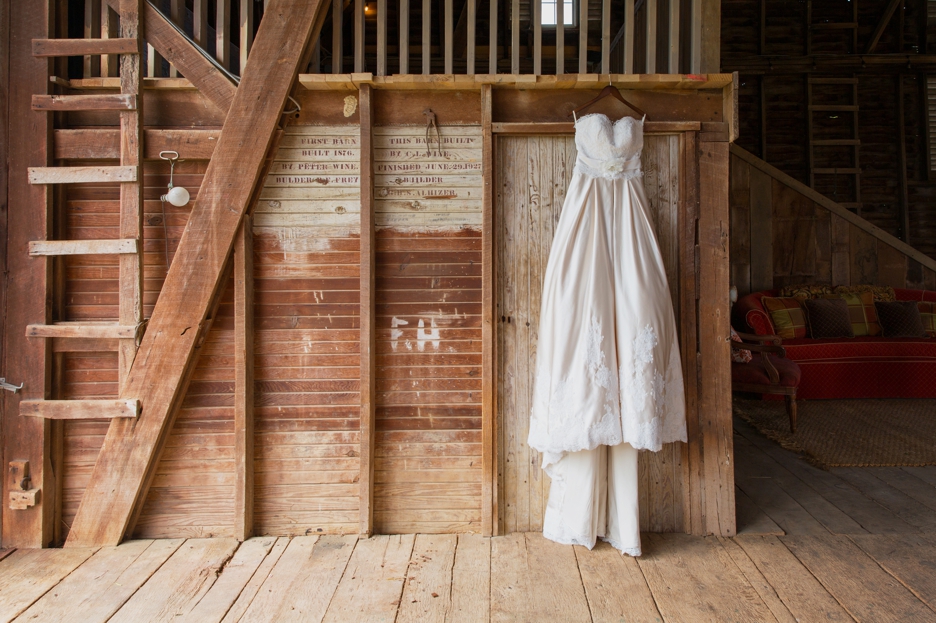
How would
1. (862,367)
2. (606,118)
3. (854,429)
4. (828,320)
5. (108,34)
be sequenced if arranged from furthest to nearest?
(828,320)
(862,367)
(854,429)
(108,34)
(606,118)

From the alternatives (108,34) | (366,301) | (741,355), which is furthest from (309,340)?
(741,355)

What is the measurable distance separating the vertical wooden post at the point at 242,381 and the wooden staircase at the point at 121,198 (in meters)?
0.43

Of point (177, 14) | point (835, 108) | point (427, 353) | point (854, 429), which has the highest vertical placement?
point (835, 108)

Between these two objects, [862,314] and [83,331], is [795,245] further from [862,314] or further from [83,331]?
[83,331]

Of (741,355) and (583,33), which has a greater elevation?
(583,33)

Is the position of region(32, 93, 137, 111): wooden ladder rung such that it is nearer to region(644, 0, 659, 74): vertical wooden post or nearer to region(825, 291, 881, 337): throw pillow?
region(644, 0, 659, 74): vertical wooden post

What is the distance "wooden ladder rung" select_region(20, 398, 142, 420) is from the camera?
2.60 metres

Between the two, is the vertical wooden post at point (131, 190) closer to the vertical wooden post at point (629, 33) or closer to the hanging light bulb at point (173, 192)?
the hanging light bulb at point (173, 192)

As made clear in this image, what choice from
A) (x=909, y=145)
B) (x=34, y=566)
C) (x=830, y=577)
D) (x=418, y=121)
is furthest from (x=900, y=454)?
(x=909, y=145)

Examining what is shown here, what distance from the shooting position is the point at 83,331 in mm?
2602

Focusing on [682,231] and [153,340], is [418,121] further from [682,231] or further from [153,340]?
[153,340]

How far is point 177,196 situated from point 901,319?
6223 millimetres

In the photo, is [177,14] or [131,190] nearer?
[131,190]

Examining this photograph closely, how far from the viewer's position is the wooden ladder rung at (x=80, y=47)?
2588mm
